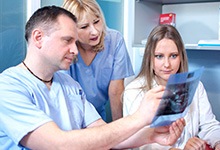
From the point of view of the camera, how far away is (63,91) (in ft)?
4.32

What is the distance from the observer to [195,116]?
1660 millimetres

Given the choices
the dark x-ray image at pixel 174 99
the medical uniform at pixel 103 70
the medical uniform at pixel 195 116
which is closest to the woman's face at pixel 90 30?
the medical uniform at pixel 103 70

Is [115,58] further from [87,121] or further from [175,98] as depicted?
[175,98]

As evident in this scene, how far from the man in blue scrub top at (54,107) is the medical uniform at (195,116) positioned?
27 cm

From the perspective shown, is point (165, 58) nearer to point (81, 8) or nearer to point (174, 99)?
point (81, 8)

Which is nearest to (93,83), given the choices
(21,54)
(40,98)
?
(21,54)

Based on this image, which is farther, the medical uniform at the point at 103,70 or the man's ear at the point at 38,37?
the medical uniform at the point at 103,70

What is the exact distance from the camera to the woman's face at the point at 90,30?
5.31ft

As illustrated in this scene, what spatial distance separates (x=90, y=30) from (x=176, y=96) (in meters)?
0.77

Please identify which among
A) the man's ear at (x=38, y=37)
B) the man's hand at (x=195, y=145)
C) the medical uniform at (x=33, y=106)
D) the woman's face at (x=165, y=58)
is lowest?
the man's hand at (x=195, y=145)

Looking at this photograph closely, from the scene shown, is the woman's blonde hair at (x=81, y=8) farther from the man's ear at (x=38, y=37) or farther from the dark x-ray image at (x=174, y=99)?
the dark x-ray image at (x=174, y=99)

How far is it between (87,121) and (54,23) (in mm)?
426

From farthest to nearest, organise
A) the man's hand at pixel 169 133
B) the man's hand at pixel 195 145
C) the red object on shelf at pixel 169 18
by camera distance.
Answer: the red object on shelf at pixel 169 18
the man's hand at pixel 195 145
the man's hand at pixel 169 133

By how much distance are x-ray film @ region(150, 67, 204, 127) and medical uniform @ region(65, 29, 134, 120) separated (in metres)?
0.80
